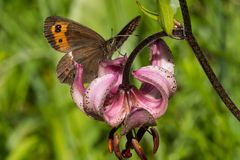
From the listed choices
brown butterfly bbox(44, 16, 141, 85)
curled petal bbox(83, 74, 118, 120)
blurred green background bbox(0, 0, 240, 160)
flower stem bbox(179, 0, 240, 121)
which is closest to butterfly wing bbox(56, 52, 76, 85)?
brown butterfly bbox(44, 16, 141, 85)

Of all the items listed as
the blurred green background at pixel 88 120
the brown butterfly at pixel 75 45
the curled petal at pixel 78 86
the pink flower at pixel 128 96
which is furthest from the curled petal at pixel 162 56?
the blurred green background at pixel 88 120

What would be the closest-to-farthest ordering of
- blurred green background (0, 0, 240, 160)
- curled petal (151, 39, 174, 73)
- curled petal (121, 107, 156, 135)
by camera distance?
curled petal (121, 107, 156, 135), curled petal (151, 39, 174, 73), blurred green background (0, 0, 240, 160)

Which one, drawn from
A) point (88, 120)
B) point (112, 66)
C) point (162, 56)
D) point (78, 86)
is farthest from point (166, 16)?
point (88, 120)

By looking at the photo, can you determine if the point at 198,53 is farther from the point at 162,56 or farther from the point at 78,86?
the point at 78,86

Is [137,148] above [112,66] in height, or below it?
below

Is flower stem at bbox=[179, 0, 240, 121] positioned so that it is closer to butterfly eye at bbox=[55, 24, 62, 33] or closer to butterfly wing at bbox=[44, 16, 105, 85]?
butterfly wing at bbox=[44, 16, 105, 85]

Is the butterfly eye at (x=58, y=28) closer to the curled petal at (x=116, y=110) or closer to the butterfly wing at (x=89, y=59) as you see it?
the butterfly wing at (x=89, y=59)
